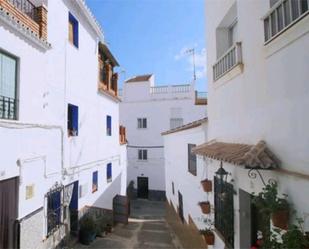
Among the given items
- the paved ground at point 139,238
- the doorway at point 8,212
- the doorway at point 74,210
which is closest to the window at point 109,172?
the paved ground at point 139,238

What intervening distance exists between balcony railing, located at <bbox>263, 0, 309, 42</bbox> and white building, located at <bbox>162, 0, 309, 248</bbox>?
0.5 inches

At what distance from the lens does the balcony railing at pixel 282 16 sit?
13.1ft

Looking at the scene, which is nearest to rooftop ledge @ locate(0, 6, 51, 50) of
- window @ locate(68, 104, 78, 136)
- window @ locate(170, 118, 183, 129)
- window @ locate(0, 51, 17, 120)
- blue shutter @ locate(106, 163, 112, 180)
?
window @ locate(0, 51, 17, 120)

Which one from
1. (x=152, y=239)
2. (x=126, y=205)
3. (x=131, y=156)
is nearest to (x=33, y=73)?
(x=152, y=239)

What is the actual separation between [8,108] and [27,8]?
358 cm

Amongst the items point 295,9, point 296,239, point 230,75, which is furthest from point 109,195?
point 295,9

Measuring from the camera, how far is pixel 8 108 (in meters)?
7.68

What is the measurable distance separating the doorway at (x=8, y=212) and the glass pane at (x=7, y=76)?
231 cm

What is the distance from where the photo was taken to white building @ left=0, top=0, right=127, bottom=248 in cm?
773

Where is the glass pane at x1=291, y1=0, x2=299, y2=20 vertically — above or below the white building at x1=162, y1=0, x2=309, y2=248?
above

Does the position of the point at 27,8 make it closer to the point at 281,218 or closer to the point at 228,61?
the point at 228,61

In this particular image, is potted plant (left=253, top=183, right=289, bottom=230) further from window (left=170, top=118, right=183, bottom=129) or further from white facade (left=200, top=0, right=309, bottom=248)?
window (left=170, top=118, right=183, bottom=129)

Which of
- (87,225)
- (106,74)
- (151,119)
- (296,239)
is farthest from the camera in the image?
(151,119)

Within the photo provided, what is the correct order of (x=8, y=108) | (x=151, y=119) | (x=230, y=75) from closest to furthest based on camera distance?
1. (x=230, y=75)
2. (x=8, y=108)
3. (x=151, y=119)
